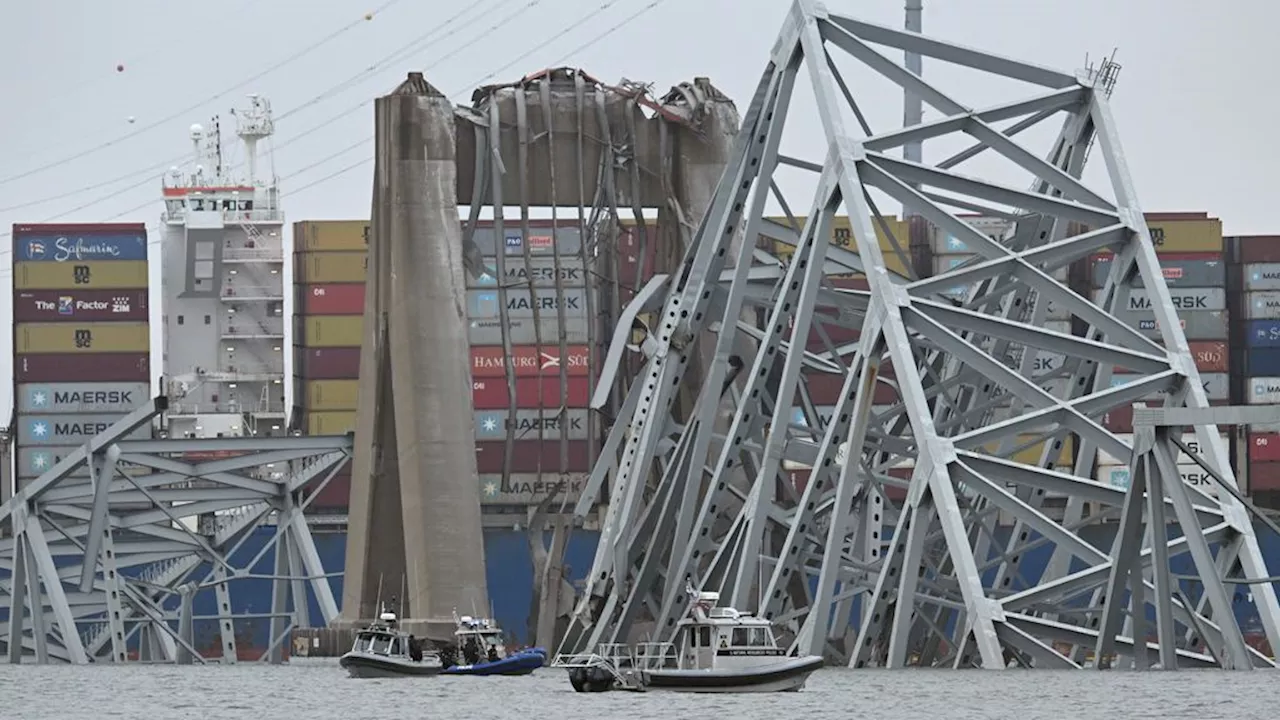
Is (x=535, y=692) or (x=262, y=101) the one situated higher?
(x=262, y=101)

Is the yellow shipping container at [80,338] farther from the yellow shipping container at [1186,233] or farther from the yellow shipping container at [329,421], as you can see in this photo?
the yellow shipping container at [1186,233]

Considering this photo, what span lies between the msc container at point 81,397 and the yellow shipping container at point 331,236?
926 centimetres

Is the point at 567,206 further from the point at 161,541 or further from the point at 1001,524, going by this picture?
the point at 1001,524

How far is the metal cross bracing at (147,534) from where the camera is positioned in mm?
79562

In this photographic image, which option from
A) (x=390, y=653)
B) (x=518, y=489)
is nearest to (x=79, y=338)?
(x=518, y=489)

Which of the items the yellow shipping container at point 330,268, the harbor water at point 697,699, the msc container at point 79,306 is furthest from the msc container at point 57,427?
the harbor water at point 697,699

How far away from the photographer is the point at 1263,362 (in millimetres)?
109875

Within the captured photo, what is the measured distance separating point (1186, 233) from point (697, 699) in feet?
197

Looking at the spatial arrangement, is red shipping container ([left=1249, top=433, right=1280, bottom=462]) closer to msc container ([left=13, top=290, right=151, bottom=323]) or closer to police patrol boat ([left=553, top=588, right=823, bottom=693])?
msc container ([left=13, top=290, right=151, bottom=323])

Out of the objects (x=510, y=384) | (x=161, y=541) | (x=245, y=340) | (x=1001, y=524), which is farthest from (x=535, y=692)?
(x=245, y=340)

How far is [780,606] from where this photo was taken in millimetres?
54500

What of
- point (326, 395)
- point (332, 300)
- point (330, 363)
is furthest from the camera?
point (332, 300)

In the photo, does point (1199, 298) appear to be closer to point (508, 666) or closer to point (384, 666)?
point (508, 666)

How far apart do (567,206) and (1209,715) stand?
27.3 metres
